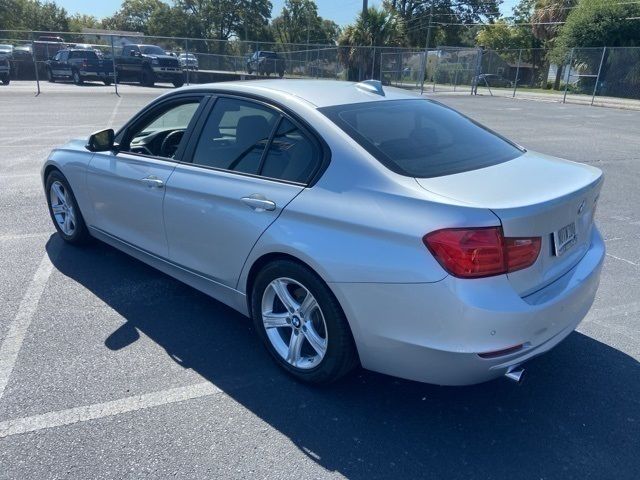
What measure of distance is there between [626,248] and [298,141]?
396 cm

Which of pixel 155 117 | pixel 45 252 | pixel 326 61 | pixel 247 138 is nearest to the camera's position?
pixel 247 138

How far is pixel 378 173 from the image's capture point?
2.63 m

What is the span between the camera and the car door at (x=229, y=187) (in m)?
2.97

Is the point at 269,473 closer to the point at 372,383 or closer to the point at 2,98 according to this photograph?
the point at 372,383

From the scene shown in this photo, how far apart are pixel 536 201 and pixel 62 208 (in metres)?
4.28

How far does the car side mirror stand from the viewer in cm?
419

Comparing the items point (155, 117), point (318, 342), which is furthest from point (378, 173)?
point (155, 117)

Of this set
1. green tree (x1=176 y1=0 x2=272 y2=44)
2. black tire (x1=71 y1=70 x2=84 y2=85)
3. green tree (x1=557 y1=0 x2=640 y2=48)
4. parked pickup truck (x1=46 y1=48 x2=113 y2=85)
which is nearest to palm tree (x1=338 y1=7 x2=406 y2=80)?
green tree (x1=557 y1=0 x2=640 y2=48)

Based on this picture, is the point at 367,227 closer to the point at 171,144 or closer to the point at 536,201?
the point at 536,201

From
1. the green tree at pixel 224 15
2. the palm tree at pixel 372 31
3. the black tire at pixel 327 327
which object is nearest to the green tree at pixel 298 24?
the green tree at pixel 224 15

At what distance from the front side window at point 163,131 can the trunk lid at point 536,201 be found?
2018 millimetres

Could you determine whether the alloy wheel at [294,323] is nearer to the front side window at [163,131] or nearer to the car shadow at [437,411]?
the car shadow at [437,411]

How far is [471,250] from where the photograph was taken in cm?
229

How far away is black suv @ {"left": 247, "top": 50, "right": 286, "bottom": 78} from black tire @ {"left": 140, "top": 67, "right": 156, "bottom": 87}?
18.7 feet
